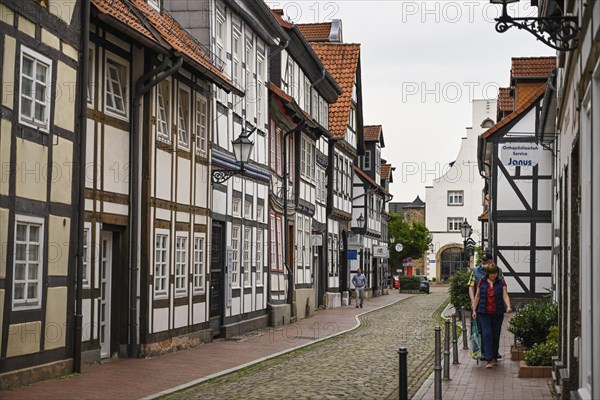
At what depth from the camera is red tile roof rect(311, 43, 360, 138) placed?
4588cm

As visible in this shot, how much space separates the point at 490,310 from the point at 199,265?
7.12 meters

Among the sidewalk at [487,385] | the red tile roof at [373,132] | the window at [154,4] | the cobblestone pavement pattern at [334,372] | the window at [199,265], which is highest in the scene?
the red tile roof at [373,132]

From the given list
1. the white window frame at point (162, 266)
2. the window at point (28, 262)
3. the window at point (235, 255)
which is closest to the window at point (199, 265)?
the white window frame at point (162, 266)

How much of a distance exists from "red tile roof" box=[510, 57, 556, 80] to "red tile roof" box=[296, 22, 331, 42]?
1553cm

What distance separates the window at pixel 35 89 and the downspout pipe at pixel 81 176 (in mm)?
1025

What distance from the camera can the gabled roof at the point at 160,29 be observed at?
629 inches

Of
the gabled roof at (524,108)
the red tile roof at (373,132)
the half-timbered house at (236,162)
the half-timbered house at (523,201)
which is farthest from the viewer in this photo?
the red tile roof at (373,132)

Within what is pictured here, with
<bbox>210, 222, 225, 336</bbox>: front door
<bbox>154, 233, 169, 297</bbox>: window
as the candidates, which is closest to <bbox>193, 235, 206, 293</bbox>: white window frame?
<bbox>210, 222, 225, 336</bbox>: front door

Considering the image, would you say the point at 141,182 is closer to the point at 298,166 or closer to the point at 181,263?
the point at 181,263

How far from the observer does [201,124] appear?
21.5 m

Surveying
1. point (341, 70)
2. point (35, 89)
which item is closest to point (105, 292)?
point (35, 89)

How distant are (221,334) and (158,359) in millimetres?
5639

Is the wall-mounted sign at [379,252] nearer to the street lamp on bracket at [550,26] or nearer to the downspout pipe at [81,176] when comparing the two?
the downspout pipe at [81,176]

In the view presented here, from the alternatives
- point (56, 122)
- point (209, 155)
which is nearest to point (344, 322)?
point (209, 155)
